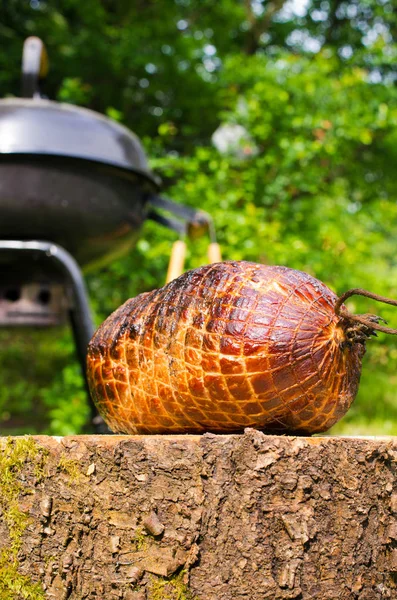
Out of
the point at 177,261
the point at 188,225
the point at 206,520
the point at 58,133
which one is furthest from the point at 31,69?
the point at 206,520

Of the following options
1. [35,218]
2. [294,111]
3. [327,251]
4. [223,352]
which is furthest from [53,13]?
[223,352]

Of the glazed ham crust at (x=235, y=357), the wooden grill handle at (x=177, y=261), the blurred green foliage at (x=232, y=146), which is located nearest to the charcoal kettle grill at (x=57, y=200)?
the wooden grill handle at (x=177, y=261)

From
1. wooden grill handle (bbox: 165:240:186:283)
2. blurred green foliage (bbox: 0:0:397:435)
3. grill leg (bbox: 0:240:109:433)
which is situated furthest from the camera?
blurred green foliage (bbox: 0:0:397:435)

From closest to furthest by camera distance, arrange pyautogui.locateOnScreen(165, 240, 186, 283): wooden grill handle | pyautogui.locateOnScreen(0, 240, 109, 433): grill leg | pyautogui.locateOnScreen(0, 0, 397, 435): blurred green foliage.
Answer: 1. pyautogui.locateOnScreen(0, 240, 109, 433): grill leg
2. pyautogui.locateOnScreen(165, 240, 186, 283): wooden grill handle
3. pyautogui.locateOnScreen(0, 0, 397, 435): blurred green foliage

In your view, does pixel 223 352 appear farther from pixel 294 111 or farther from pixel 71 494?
pixel 294 111

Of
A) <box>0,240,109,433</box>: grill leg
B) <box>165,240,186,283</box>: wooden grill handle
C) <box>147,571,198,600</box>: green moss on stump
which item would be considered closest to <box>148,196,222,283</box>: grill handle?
<box>165,240,186,283</box>: wooden grill handle

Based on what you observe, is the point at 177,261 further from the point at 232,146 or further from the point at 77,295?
the point at 232,146

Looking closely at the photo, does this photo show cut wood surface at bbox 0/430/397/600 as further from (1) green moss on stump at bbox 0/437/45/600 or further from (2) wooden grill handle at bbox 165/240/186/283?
(2) wooden grill handle at bbox 165/240/186/283
